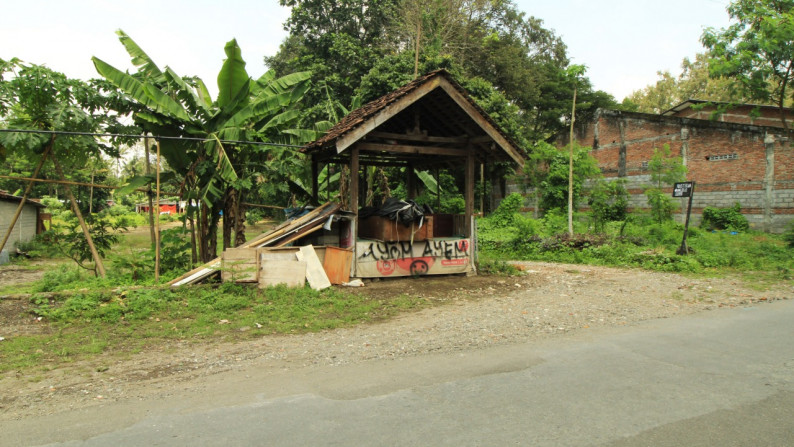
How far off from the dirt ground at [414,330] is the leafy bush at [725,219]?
13.1 metres

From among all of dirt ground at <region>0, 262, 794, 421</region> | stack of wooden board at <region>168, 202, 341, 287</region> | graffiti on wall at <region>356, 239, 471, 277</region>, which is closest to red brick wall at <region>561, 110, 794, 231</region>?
dirt ground at <region>0, 262, 794, 421</region>

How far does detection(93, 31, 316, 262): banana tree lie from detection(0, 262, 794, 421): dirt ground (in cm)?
415

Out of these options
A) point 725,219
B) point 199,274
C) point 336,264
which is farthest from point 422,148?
point 725,219

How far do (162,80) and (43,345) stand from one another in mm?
7122

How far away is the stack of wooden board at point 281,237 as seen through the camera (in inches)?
355

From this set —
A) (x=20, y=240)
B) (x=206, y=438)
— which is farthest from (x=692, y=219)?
(x=20, y=240)

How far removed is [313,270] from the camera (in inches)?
379

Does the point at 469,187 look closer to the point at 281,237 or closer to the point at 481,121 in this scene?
the point at 481,121

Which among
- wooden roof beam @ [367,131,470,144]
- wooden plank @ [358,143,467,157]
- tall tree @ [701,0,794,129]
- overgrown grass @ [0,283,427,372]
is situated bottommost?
overgrown grass @ [0,283,427,372]

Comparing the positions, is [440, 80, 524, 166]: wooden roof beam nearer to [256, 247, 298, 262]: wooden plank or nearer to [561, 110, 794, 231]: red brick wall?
[256, 247, 298, 262]: wooden plank

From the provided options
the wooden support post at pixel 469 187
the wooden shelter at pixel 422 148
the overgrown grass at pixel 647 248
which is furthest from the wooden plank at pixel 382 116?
the overgrown grass at pixel 647 248

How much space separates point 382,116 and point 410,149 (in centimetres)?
141

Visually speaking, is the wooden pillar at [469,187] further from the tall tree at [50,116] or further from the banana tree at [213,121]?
the tall tree at [50,116]

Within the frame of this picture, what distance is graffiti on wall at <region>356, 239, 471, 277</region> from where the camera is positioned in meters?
10.5
